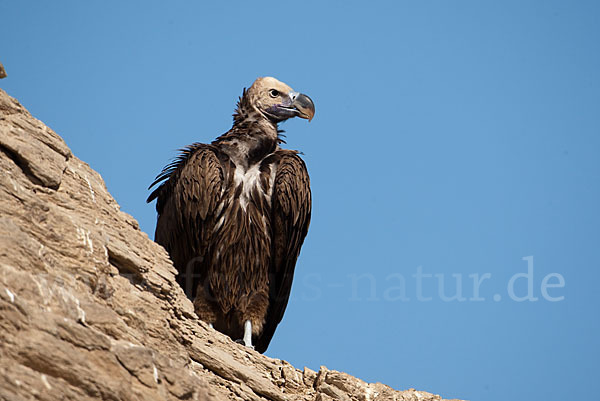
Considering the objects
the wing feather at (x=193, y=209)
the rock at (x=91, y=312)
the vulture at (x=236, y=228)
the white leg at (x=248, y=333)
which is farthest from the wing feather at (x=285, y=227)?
the rock at (x=91, y=312)

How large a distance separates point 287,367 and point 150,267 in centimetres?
157

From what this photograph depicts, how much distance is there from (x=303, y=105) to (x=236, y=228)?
1.94 m

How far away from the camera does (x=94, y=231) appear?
5902mm

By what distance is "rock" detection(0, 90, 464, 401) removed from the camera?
4586 mm

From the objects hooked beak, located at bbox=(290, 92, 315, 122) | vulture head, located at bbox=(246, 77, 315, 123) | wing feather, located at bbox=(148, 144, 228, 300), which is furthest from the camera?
hooked beak, located at bbox=(290, 92, 315, 122)

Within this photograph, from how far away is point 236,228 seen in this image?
913 cm

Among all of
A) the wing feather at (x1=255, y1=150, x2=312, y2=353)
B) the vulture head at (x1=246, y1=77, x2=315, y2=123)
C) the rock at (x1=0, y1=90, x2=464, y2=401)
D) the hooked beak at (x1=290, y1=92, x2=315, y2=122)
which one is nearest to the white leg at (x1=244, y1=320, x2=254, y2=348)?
the wing feather at (x1=255, y1=150, x2=312, y2=353)

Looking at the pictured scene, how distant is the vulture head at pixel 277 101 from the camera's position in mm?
10211

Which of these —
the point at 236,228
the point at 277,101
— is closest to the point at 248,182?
the point at 236,228

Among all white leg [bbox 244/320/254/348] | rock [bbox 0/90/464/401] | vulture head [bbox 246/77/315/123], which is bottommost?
rock [bbox 0/90/464/401]

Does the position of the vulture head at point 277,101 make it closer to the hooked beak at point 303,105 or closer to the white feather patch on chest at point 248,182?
the hooked beak at point 303,105

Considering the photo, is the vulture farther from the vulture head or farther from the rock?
the rock

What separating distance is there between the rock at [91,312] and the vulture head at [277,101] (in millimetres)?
3581

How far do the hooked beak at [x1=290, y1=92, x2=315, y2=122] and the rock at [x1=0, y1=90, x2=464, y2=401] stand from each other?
3.71 m
